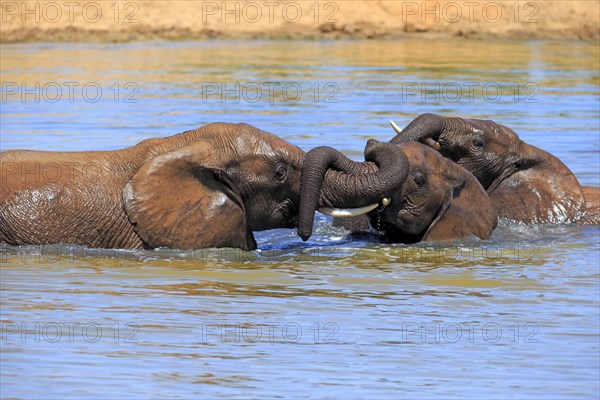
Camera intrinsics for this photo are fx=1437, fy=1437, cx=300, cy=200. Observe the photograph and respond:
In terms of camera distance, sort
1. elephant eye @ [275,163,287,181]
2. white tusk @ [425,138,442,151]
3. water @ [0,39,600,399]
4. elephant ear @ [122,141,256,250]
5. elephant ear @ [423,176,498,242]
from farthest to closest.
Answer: white tusk @ [425,138,442,151] → elephant ear @ [423,176,498,242] → elephant eye @ [275,163,287,181] → elephant ear @ [122,141,256,250] → water @ [0,39,600,399]

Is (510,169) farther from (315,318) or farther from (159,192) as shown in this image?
(315,318)

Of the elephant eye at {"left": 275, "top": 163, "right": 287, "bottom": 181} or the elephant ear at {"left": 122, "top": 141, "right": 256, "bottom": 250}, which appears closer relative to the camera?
the elephant ear at {"left": 122, "top": 141, "right": 256, "bottom": 250}

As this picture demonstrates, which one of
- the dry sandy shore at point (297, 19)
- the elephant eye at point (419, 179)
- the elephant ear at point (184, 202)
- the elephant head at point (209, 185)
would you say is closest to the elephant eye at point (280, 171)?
the elephant head at point (209, 185)

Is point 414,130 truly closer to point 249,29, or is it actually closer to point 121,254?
point 121,254

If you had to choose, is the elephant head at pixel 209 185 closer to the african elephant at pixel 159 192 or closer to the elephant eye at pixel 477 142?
the african elephant at pixel 159 192

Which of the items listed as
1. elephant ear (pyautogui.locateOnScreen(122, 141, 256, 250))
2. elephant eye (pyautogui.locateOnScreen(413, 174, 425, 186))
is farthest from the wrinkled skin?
elephant eye (pyautogui.locateOnScreen(413, 174, 425, 186))

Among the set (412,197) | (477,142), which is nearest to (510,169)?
(477,142)

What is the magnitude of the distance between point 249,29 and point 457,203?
1145 inches

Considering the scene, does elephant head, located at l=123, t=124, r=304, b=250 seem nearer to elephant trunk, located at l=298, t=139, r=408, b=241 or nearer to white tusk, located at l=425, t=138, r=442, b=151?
elephant trunk, located at l=298, t=139, r=408, b=241

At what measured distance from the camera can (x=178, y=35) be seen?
1570 inches

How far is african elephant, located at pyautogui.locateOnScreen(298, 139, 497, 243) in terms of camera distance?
995 cm

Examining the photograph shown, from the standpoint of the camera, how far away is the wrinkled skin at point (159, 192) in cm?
991

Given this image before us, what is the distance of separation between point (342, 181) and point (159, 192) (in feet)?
4.17

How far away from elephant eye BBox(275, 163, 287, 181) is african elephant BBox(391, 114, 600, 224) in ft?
4.92
